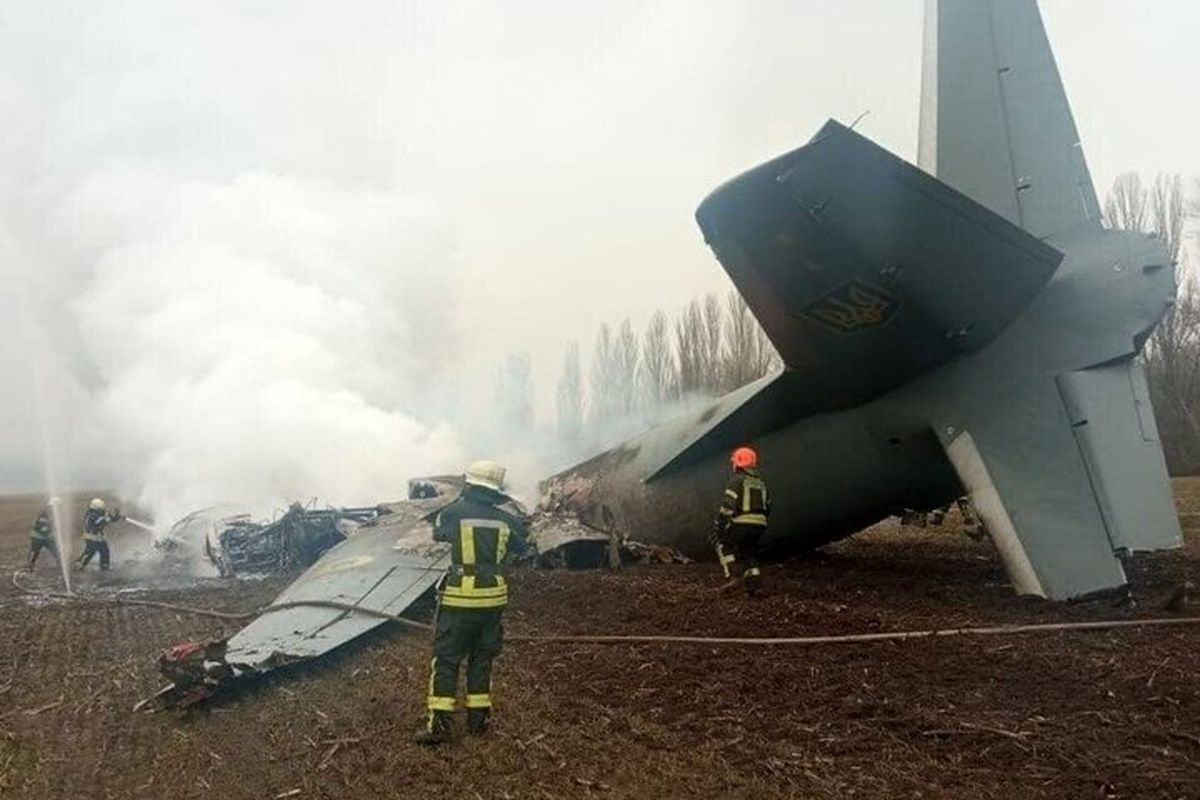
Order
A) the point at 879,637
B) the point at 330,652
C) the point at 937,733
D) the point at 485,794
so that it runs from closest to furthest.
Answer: the point at 485,794, the point at 937,733, the point at 879,637, the point at 330,652

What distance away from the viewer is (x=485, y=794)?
4746 millimetres

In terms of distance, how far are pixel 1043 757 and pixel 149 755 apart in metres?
5.12

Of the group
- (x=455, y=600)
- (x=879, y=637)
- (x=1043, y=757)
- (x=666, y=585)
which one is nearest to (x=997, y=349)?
(x=879, y=637)

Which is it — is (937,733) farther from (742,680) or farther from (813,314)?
(813,314)

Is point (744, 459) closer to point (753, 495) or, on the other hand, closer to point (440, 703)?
point (753, 495)

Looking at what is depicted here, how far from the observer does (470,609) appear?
19.4 ft

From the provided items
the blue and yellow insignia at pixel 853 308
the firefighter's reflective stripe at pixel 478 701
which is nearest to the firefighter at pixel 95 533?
the firefighter's reflective stripe at pixel 478 701

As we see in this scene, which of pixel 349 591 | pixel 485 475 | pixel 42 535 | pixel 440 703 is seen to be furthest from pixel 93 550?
pixel 440 703

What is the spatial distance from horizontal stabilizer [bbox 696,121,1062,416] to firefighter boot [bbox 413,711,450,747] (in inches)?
189

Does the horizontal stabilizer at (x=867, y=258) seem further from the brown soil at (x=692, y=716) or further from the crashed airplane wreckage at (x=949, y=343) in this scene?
the brown soil at (x=692, y=716)

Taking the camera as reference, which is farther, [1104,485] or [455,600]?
[1104,485]

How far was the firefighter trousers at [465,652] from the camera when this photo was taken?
572cm

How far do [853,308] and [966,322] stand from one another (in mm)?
1138

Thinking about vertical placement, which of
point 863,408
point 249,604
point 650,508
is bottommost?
point 249,604
